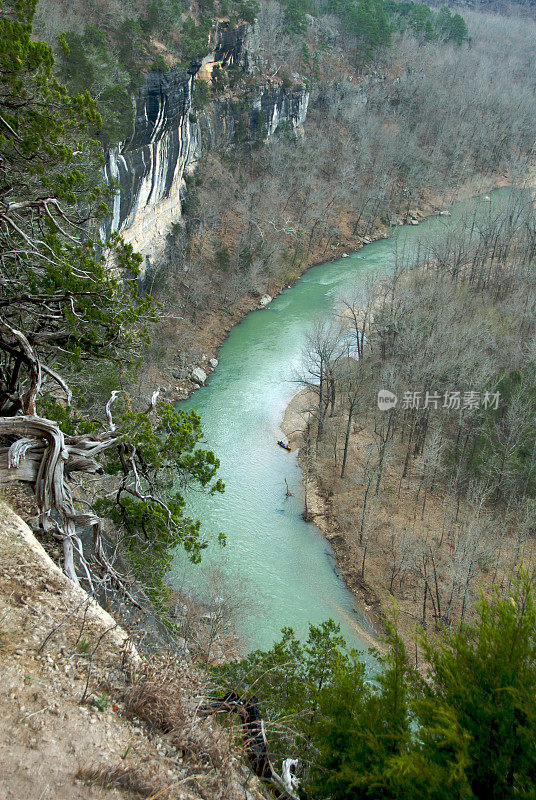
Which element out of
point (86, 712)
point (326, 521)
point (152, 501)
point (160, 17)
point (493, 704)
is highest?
point (160, 17)

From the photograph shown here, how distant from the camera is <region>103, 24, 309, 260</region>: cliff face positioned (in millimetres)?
29766

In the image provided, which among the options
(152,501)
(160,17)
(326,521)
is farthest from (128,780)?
(160,17)

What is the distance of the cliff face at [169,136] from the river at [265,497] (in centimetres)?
870

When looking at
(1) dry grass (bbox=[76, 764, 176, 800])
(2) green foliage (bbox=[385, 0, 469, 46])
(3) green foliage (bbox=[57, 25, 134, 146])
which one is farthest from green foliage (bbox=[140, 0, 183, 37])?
(2) green foliage (bbox=[385, 0, 469, 46])

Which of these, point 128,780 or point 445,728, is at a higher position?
point 445,728

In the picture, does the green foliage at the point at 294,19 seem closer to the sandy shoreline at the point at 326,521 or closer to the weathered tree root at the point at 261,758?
the sandy shoreline at the point at 326,521

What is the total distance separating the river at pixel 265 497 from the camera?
1912 centimetres

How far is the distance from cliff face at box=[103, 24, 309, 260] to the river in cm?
870

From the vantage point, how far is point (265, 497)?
2414cm

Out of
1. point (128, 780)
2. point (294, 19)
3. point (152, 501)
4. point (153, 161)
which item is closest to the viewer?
point (128, 780)

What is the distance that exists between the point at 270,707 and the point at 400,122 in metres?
67.5

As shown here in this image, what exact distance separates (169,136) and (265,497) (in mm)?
22428

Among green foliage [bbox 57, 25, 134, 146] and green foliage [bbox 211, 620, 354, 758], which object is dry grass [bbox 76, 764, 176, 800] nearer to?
green foliage [bbox 211, 620, 354, 758]

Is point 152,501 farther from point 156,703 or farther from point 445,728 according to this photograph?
point 445,728
